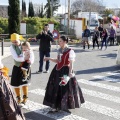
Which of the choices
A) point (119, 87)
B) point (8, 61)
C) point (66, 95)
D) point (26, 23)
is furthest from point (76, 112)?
point (26, 23)

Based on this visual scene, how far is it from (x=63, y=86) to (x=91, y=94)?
6.80 feet

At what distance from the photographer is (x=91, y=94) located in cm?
789

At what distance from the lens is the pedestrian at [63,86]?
5.98 m

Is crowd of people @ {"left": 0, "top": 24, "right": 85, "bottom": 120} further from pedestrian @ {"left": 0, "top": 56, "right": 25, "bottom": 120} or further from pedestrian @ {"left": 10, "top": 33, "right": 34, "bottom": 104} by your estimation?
pedestrian @ {"left": 0, "top": 56, "right": 25, "bottom": 120}

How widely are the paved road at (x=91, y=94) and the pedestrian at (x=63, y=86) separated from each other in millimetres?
249

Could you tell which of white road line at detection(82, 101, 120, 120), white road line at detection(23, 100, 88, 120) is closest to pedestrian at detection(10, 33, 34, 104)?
white road line at detection(23, 100, 88, 120)

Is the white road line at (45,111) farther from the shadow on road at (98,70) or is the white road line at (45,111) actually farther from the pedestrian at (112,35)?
the pedestrian at (112,35)

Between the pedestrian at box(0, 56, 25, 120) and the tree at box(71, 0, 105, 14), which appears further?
the tree at box(71, 0, 105, 14)

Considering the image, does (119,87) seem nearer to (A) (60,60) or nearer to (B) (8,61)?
(A) (60,60)

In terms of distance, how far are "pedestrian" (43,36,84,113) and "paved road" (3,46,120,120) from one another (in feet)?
0.82

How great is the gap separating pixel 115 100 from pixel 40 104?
1.91m

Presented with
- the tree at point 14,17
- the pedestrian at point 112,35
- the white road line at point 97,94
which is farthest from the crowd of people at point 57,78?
the tree at point 14,17

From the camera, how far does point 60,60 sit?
6090 millimetres

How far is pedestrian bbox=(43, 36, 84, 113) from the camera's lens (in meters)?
5.98
